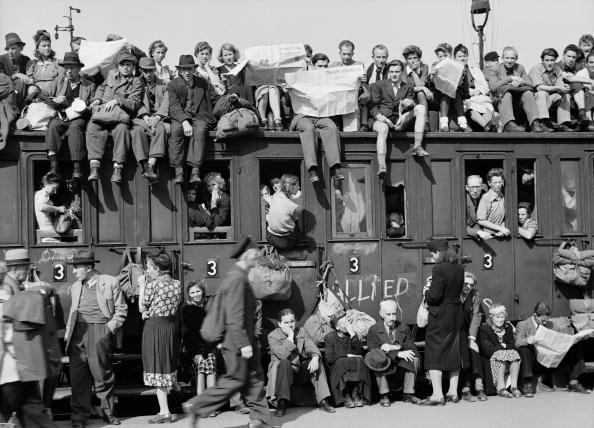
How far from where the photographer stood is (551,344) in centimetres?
1276

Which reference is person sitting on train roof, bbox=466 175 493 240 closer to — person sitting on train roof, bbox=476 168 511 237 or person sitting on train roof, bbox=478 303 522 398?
person sitting on train roof, bbox=476 168 511 237

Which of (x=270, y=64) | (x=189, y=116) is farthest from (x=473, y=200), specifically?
(x=189, y=116)

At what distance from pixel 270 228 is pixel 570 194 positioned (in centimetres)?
441

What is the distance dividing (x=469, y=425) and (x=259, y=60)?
6008 millimetres

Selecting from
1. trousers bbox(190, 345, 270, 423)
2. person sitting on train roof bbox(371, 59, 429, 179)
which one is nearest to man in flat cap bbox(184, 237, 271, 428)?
trousers bbox(190, 345, 270, 423)

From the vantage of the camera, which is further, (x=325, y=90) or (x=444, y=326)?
(x=325, y=90)

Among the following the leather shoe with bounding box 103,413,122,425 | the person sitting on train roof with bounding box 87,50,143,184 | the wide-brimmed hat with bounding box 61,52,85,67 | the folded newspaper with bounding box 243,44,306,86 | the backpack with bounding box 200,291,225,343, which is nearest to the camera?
the backpack with bounding box 200,291,225,343

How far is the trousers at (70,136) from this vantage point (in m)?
12.1

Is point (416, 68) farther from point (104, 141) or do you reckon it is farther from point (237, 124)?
point (104, 141)

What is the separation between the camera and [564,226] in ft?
45.0

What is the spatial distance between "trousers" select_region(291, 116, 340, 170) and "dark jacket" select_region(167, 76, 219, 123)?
1204 millimetres

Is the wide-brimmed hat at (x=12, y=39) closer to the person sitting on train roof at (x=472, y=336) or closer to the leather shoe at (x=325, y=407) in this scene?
the leather shoe at (x=325, y=407)

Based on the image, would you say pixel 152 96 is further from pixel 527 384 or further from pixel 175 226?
pixel 527 384

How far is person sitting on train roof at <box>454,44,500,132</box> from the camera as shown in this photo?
1400 centimetres
